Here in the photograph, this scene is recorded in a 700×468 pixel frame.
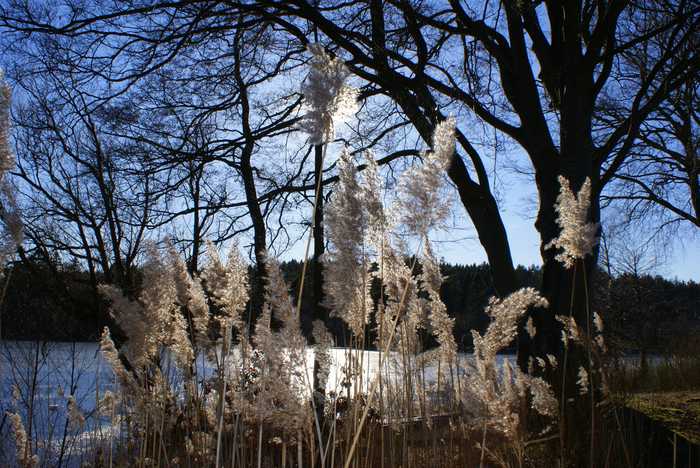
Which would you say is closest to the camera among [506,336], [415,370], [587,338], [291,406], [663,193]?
[291,406]

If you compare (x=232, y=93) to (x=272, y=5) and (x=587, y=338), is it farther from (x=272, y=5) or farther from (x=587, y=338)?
(x=587, y=338)

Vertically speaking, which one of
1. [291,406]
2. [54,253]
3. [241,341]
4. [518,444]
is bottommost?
[518,444]

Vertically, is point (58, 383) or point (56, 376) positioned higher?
point (58, 383)

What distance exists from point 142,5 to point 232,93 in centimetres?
171

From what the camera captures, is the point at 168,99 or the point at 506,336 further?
the point at 168,99

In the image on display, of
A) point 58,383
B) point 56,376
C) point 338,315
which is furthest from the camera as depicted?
point 56,376

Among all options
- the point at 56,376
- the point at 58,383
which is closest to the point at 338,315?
the point at 58,383

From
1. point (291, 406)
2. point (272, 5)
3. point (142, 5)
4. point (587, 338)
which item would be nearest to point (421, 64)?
point (272, 5)

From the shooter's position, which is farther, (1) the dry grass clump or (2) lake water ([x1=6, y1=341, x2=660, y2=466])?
(2) lake water ([x1=6, y1=341, x2=660, y2=466])

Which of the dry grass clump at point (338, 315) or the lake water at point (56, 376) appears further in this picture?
the lake water at point (56, 376)

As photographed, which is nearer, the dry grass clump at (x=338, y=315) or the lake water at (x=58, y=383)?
the dry grass clump at (x=338, y=315)

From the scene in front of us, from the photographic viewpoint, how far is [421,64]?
6.41 meters

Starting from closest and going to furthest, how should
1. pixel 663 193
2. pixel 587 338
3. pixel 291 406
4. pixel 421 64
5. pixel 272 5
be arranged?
1. pixel 291 406
2. pixel 587 338
3. pixel 272 5
4. pixel 421 64
5. pixel 663 193

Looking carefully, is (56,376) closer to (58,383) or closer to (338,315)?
(58,383)
